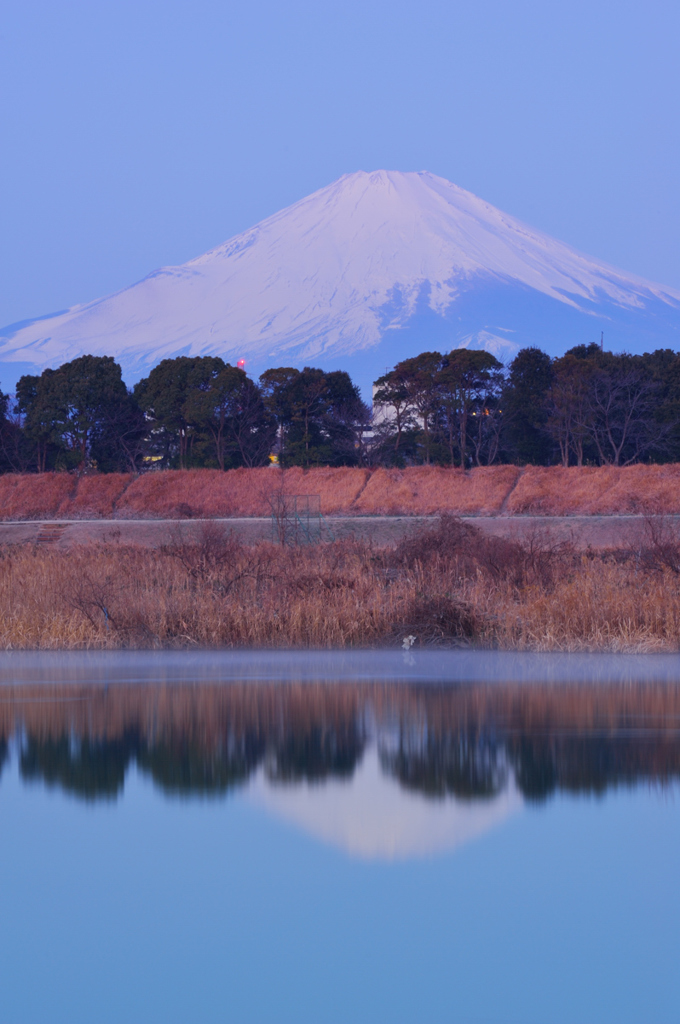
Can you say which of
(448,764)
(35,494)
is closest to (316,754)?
(448,764)

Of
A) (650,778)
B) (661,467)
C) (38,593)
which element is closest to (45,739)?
(650,778)

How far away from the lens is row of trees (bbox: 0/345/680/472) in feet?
163

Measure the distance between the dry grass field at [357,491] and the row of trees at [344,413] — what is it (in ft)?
15.6

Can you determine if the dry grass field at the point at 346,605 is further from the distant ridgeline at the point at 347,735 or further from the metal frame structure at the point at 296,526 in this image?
the metal frame structure at the point at 296,526

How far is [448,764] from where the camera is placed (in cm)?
730

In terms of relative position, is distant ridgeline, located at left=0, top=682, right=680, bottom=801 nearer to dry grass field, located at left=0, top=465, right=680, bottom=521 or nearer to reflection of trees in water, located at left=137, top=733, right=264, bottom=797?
reflection of trees in water, located at left=137, top=733, right=264, bottom=797

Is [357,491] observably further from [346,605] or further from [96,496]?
[346,605]

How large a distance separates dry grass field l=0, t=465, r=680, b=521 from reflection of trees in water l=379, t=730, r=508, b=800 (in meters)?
29.4

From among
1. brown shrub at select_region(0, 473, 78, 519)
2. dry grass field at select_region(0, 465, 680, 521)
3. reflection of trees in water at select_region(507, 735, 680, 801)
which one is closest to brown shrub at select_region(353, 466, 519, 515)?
dry grass field at select_region(0, 465, 680, 521)

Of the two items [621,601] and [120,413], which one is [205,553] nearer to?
[621,601]

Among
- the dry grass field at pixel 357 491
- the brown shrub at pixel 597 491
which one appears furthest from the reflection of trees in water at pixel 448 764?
the dry grass field at pixel 357 491

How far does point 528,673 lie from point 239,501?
103 feet

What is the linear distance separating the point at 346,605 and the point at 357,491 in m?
28.6

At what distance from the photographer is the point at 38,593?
47.9ft
